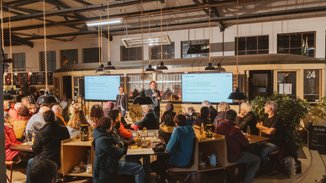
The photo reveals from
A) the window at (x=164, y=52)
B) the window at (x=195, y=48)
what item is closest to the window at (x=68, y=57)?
the window at (x=164, y=52)

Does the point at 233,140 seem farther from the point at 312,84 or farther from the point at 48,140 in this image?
the point at 312,84

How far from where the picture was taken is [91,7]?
31.5 ft

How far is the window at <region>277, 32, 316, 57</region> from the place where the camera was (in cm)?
1061

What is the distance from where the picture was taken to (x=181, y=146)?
4172 mm

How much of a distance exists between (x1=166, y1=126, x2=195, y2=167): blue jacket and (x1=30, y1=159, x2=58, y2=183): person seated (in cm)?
215

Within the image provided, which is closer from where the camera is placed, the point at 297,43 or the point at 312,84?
the point at 312,84

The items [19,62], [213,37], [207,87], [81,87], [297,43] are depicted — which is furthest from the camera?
[19,62]

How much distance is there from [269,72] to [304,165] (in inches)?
127

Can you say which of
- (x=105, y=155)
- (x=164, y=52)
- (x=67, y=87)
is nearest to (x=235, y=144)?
(x=105, y=155)

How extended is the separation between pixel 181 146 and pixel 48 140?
1924 mm

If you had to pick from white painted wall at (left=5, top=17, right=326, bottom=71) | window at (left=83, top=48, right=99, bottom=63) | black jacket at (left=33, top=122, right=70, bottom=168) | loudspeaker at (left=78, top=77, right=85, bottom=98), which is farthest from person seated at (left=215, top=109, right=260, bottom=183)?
window at (left=83, top=48, right=99, bottom=63)

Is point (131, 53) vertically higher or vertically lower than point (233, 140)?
higher

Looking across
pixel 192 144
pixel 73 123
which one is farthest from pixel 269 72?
pixel 73 123

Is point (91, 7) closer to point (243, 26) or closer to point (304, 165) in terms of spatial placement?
point (243, 26)
